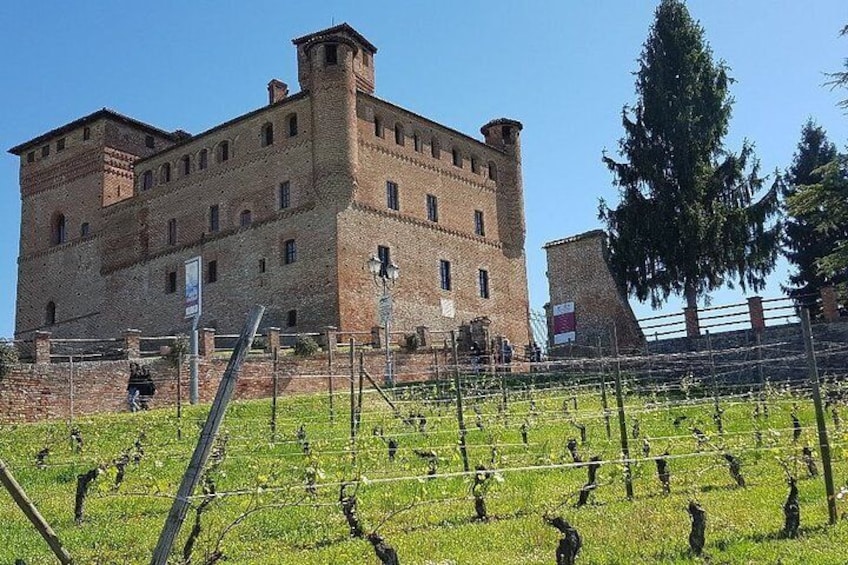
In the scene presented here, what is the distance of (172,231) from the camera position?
122 feet

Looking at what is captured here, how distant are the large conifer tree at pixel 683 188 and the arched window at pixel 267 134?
43.6 ft

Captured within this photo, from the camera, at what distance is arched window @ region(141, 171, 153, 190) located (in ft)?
126

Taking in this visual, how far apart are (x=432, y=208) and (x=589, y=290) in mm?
7493

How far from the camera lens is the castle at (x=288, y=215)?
3212 cm

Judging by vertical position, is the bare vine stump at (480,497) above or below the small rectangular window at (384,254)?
below

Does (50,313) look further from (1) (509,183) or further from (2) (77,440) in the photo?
(2) (77,440)

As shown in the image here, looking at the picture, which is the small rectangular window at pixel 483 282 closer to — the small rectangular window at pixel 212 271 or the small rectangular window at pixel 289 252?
the small rectangular window at pixel 289 252

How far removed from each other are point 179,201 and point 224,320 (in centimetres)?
633

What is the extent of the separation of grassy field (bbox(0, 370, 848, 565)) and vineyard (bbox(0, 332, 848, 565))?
0.09ft

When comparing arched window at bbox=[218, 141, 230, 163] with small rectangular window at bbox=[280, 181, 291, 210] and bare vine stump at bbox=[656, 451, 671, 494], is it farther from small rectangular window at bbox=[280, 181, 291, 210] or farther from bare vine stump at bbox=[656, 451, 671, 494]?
bare vine stump at bbox=[656, 451, 671, 494]

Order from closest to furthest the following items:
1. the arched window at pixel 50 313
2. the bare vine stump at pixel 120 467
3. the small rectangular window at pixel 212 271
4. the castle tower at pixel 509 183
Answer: the bare vine stump at pixel 120 467
the small rectangular window at pixel 212 271
the castle tower at pixel 509 183
the arched window at pixel 50 313

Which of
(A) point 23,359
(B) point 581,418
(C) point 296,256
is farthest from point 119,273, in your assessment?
(B) point 581,418

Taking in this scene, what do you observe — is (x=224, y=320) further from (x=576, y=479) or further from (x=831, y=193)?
(x=576, y=479)

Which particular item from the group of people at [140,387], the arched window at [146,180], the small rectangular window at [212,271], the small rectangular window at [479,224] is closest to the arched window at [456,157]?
the small rectangular window at [479,224]
